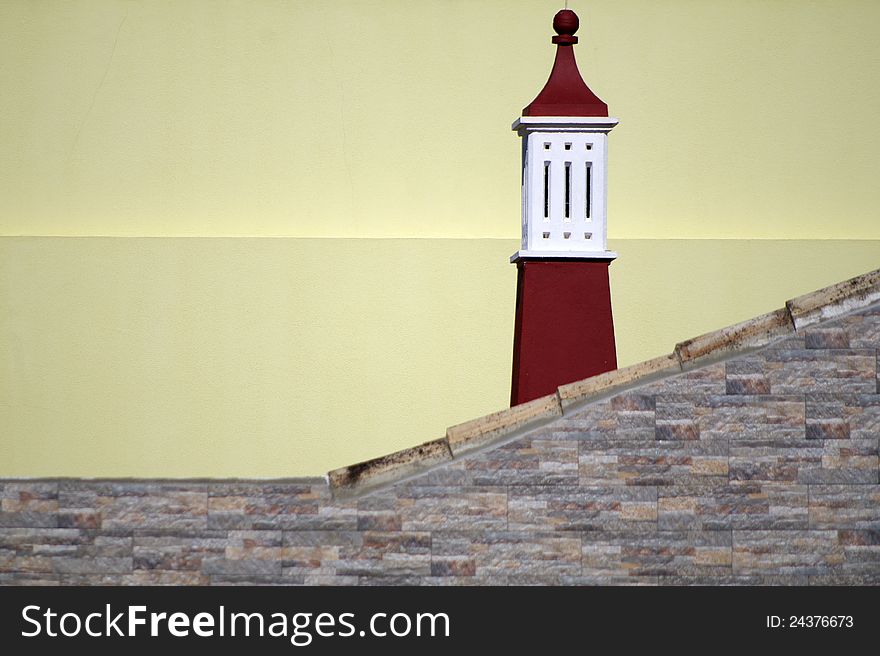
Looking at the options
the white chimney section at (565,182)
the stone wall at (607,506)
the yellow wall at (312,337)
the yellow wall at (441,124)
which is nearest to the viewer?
the stone wall at (607,506)

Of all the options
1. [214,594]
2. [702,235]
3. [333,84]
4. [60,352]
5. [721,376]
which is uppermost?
[333,84]

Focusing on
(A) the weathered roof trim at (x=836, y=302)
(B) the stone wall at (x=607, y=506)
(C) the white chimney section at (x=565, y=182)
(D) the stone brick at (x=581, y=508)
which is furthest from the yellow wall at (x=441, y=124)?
(D) the stone brick at (x=581, y=508)

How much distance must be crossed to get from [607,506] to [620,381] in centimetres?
69

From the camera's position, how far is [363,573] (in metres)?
7.18

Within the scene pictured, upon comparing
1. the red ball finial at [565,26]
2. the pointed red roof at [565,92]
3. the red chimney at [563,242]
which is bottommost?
the red chimney at [563,242]

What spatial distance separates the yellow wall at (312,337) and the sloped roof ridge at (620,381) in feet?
18.2

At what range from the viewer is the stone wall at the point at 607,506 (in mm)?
7191

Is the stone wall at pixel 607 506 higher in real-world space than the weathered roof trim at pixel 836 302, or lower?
lower

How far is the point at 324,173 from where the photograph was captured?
43.5 ft

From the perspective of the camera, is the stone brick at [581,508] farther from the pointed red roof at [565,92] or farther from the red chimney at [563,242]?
the pointed red roof at [565,92]

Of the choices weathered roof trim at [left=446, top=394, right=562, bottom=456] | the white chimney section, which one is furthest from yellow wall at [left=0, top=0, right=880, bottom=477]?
weathered roof trim at [left=446, top=394, right=562, bottom=456]

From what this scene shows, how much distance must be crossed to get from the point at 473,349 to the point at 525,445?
573 cm

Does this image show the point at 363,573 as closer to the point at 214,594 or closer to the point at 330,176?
the point at 214,594

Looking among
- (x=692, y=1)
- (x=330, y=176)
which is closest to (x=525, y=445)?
(x=330, y=176)
